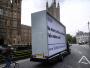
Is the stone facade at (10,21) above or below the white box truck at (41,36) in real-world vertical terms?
above

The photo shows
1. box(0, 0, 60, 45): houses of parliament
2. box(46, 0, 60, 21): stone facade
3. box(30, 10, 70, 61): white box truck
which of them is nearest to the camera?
box(30, 10, 70, 61): white box truck

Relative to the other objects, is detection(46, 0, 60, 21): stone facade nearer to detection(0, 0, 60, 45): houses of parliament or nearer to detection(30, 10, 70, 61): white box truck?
detection(0, 0, 60, 45): houses of parliament

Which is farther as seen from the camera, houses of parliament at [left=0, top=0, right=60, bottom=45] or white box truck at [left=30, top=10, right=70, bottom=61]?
houses of parliament at [left=0, top=0, right=60, bottom=45]

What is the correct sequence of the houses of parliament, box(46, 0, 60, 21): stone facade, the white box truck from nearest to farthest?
the white box truck → the houses of parliament → box(46, 0, 60, 21): stone facade

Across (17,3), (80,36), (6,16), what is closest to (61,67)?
(6,16)

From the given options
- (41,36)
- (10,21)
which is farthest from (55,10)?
(41,36)

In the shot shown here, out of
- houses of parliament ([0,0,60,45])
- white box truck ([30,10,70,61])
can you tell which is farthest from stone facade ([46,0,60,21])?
white box truck ([30,10,70,61])

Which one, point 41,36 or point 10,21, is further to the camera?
point 10,21

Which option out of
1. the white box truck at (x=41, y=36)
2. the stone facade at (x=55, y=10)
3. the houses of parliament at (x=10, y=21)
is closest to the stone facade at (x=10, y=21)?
the houses of parliament at (x=10, y=21)

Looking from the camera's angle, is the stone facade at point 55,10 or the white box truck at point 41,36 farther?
the stone facade at point 55,10

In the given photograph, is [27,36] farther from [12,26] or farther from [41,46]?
[41,46]

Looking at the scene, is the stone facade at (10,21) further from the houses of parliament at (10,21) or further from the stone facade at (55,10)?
the stone facade at (55,10)

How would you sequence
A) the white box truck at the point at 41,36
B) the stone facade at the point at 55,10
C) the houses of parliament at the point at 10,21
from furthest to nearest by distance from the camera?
the stone facade at the point at 55,10 < the houses of parliament at the point at 10,21 < the white box truck at the point at 41,36

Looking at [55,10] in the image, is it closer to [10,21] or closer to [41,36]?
[10,21]
